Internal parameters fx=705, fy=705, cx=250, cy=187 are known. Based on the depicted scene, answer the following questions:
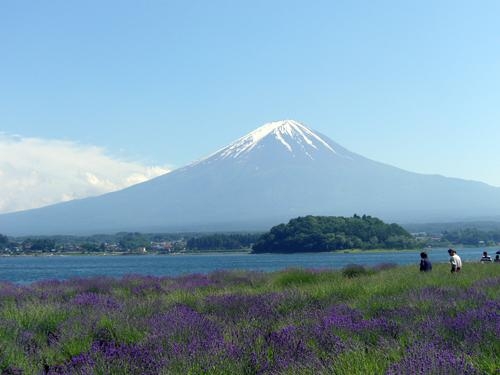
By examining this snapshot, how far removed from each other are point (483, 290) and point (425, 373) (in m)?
6.79

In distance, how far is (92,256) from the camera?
123438 millimetres

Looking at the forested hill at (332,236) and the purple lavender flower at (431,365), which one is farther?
the forested hill at (332,236)

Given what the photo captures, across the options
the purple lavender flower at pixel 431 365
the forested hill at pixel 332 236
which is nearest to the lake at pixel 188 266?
the forested hill at pixel 332 236

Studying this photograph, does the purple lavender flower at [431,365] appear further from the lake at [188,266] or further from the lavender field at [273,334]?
the lake at [188,266]

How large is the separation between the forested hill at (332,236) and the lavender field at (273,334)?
8617cm

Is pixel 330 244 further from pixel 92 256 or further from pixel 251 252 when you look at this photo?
pixel 92 256

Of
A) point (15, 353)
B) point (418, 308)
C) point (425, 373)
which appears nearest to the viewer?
point (425, 373)

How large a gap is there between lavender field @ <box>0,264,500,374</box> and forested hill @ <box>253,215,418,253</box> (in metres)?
86.2

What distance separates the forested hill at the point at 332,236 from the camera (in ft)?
324

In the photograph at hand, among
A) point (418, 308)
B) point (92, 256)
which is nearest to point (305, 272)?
point (418, 308)

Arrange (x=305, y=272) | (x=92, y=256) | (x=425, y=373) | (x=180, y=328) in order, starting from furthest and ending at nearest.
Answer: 1. (x=92, y=256)
2. (x=305, y=272)
3. (x=180, y=328)
4. (x=425, y=373)

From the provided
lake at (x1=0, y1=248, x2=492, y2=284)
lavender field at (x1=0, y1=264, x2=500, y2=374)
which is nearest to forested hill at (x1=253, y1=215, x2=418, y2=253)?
lake at (x1=0, y1=248, x2=492, y2=284)

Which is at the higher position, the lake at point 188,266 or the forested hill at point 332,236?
the forested hill at point 332,236

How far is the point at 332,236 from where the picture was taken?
98.8m
